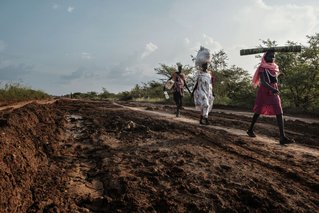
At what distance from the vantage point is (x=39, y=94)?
983 inches

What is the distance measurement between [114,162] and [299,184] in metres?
2.64

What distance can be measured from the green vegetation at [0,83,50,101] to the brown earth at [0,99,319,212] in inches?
Answer: 504

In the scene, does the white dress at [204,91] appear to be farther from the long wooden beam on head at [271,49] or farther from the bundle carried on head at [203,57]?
the long wooden beam on head at [271,49]

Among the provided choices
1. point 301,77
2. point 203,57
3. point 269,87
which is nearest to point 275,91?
point 269,87

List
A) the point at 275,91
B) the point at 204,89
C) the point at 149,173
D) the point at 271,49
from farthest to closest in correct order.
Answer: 1. the point at 204,89
2. the point at 271,49
3. the point at 275,91
4. the point at 149,173

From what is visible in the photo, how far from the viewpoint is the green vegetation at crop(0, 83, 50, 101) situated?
20.8m

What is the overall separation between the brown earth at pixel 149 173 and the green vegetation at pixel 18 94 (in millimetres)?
12795

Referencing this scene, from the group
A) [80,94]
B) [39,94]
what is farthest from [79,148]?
[80,94]

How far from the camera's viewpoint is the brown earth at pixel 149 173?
14.2ft

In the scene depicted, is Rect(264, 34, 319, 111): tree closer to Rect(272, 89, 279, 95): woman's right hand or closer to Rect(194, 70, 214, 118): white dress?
Rect(194, 70, 214, 118): white dress

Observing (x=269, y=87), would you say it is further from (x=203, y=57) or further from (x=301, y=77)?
(x=301, y=77)

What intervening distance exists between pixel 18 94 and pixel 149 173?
18.5 metres

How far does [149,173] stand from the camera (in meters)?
5.46

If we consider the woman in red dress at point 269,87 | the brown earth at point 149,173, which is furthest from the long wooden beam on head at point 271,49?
the brown earth at point 149,173
